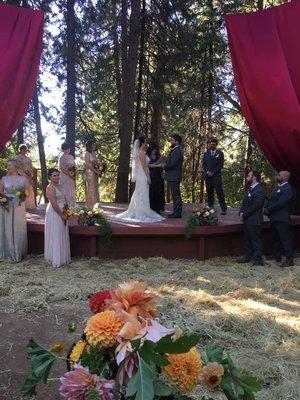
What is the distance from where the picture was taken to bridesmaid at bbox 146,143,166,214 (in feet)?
33.9

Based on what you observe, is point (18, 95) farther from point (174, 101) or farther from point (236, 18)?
point (174, 101)

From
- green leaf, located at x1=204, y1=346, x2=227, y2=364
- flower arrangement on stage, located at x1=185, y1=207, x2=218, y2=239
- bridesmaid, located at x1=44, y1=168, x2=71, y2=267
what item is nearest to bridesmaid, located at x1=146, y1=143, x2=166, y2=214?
flower arrangement on stage, located at x1=185, y1=207, x2=218, y2=239

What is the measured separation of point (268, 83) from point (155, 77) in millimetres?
7987

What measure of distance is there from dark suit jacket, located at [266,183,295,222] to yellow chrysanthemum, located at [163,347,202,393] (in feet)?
21.4

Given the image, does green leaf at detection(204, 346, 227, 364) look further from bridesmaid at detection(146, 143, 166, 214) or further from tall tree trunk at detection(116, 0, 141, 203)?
tall tree trunk at detection(116, 0, 141, 203)

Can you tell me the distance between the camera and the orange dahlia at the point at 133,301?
5.47 ft

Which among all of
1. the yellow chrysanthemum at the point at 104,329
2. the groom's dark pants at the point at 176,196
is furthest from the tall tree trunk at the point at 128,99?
the yellow chrysanthemum at the point at 104,329

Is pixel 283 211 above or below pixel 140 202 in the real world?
below

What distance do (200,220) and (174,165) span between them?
1470mm

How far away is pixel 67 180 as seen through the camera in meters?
10.3

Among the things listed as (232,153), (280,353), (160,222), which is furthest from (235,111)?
(280,353)

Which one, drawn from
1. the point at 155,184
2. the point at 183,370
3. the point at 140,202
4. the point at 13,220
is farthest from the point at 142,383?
the point at 155,184

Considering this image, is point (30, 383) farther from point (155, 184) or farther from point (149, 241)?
point (155, 184)

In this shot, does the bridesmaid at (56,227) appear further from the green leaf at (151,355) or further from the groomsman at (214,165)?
the green leaf at (151,355)
